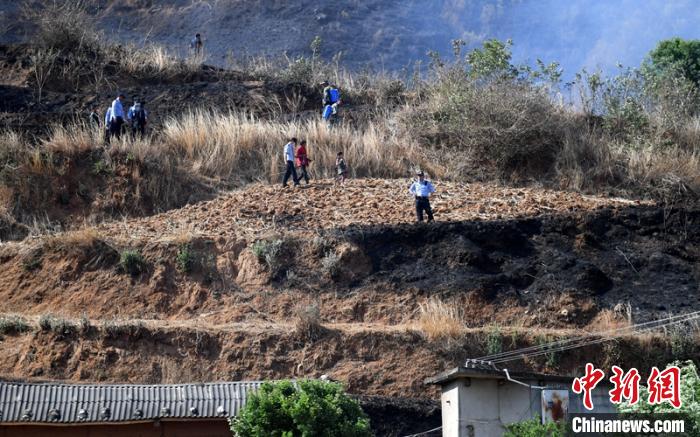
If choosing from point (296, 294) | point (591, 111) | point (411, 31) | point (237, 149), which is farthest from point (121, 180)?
point (411, 31)

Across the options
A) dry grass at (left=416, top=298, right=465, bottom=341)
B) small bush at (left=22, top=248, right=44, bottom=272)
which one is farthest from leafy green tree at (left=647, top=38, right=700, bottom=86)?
small bush at (left=22, top=248, right=44, bottom=272)

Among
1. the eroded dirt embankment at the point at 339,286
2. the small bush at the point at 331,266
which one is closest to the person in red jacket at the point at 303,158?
the eroded dirt embankment at the point at 339,286

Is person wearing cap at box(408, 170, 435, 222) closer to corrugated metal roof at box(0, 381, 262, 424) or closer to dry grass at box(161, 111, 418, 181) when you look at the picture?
dry grass at box(161, 111, 418, 181)

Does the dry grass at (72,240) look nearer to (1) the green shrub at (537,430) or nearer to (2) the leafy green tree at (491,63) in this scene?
(1) the green shrub at (537,430)

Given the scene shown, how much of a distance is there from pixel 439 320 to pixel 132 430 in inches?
207

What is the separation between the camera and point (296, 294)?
749 inches

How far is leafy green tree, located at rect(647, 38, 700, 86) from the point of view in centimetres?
3612

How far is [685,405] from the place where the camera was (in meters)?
11.6

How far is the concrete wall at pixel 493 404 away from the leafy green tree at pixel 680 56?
2275 cm

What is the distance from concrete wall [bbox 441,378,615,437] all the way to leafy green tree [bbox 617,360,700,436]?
2735 mm

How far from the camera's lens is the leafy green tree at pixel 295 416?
1290cm

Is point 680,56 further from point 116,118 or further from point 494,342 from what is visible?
point 494,342

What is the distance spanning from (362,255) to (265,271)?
1740mm

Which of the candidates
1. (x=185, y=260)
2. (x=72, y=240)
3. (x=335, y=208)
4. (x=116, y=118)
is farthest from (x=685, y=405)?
(x=116, y=118)
